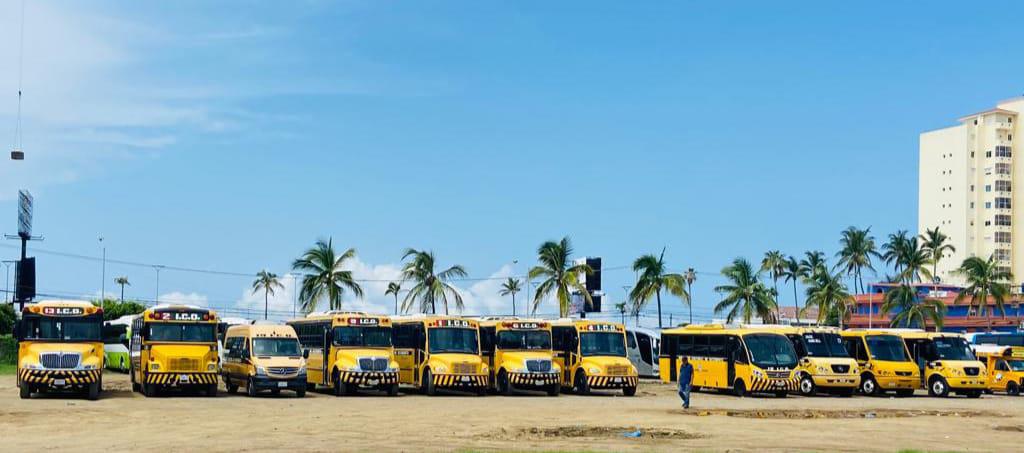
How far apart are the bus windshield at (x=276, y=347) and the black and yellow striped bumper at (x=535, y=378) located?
7.72 metres

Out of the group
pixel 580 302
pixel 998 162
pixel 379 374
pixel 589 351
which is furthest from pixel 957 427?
pixel 998 162

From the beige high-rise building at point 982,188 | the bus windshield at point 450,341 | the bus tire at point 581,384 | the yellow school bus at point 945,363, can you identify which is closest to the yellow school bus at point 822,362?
the yellow school bus at point 945,363

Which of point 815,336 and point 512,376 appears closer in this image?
point 512,376

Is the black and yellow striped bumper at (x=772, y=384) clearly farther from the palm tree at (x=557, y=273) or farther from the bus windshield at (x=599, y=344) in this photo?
the palm tree at (x=557, y=273)

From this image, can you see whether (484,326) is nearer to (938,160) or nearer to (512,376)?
(512,376)

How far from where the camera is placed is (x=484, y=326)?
44.0 metres

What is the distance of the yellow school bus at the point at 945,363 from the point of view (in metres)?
44.9

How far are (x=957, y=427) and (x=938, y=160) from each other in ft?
439

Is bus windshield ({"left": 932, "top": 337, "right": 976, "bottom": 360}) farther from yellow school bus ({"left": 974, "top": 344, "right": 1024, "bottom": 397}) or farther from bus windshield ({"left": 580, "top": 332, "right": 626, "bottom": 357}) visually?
bus windshield ({"left": 580, "top": 332, "right": 626, "bottom": 357})

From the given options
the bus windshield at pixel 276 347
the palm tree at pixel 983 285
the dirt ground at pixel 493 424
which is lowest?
the dirt ground at pixel 493 424

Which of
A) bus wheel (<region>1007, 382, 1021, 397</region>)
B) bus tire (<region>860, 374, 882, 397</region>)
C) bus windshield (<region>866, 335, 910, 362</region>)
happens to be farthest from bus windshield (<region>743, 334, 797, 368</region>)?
bus wheel (<region>1007, 382, 1021, 397</region>)

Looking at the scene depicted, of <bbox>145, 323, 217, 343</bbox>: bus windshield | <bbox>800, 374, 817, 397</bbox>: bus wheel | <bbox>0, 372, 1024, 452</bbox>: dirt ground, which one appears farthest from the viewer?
<bbox>800, 374, 817, 397</bbox>: bus wheel

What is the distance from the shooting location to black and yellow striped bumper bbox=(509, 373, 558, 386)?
41.6 meters

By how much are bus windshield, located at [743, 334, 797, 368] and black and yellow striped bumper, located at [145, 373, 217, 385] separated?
725 inches
